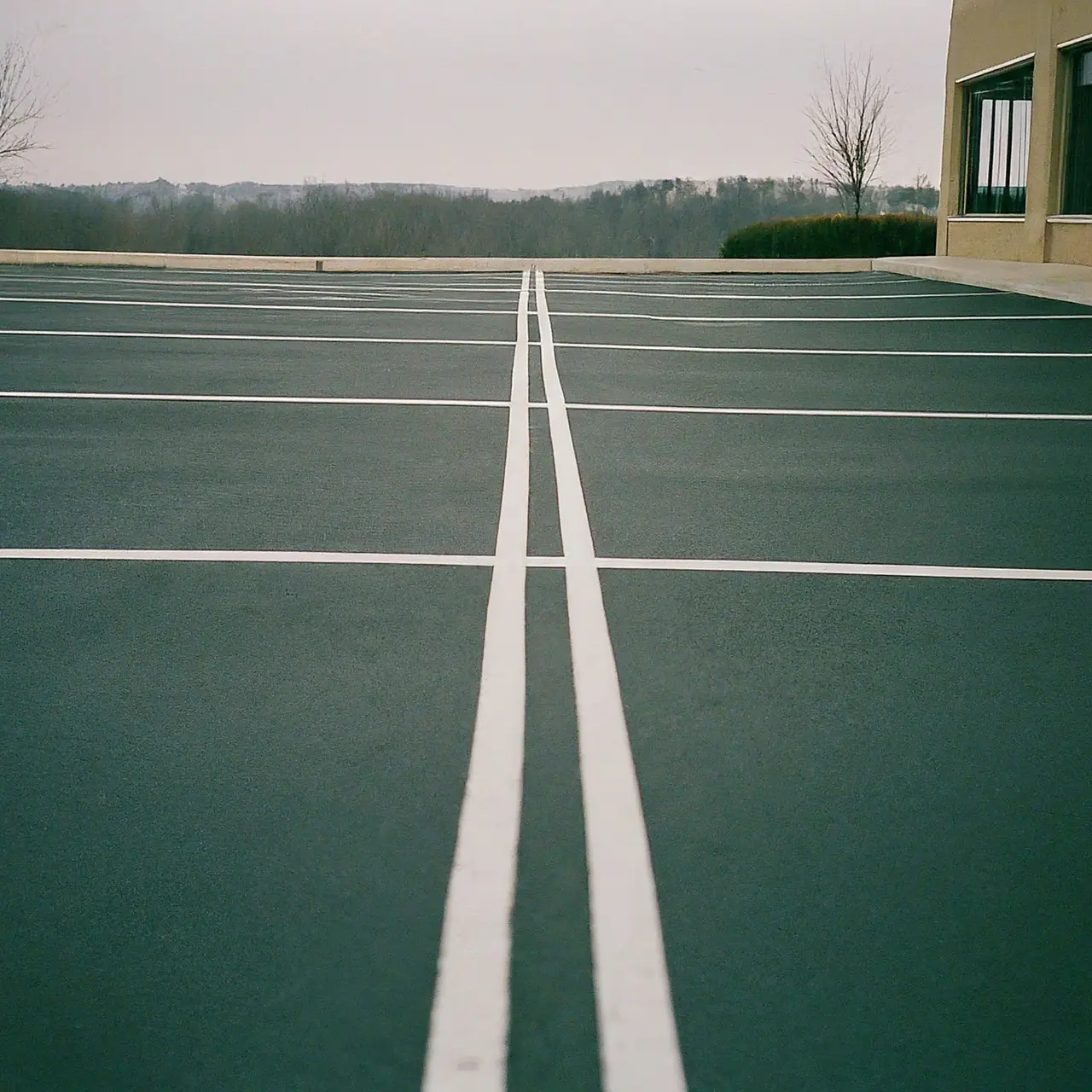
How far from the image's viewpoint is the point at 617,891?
315 cm

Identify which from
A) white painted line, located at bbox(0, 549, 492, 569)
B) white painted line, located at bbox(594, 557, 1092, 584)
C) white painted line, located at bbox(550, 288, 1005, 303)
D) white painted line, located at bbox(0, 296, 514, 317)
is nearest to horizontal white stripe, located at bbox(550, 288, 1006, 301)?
white painted line, located at bbox(550, 288, 1005, 303)

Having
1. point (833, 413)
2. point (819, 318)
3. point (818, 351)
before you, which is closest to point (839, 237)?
point (819, 318)

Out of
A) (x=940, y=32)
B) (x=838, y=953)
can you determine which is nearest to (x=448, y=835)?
(x=838, y=953)

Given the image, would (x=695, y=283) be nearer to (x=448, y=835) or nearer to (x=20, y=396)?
(x=20, y=396)

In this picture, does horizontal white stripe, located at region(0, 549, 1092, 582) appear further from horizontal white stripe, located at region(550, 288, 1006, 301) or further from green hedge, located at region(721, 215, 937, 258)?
green hedge, located at region(721, 215, 937, 258)

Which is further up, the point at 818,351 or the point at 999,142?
the point at 999,142

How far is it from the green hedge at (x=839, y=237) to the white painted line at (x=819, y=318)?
21.6 meters

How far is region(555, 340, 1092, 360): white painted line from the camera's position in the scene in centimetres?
1426

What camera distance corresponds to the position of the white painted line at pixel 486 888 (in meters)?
2.54

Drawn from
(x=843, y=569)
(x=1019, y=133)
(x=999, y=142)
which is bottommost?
(x=843, y=569)

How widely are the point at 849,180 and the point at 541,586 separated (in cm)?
4047

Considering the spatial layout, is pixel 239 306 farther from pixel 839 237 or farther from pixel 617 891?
pixel 839 237

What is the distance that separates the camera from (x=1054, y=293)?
20.7 metres

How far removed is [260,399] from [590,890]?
27.9 feet
